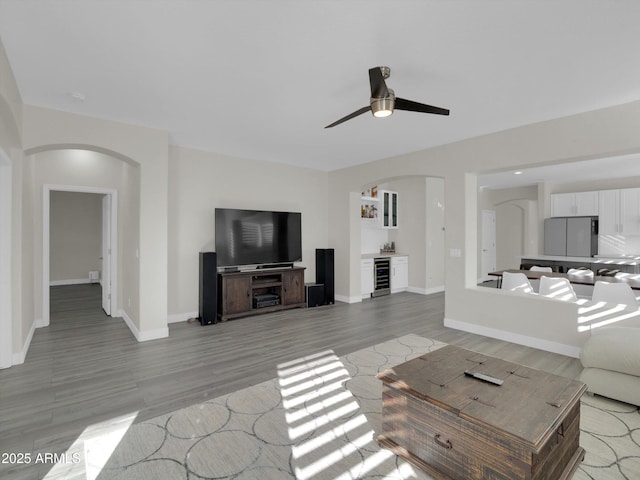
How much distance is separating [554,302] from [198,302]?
4936mm

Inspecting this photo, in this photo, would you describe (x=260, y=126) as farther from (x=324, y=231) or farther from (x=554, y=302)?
(x=554, y=302)

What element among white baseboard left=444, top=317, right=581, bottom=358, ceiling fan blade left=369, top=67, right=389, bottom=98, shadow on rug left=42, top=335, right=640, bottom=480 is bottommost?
shadow on rug left=42, top=335, right=640, bottom=480

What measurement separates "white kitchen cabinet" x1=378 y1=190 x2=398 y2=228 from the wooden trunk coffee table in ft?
19.0

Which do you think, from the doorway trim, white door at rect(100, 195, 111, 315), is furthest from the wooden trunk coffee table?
white door at rect(100, 195, 111, 315)

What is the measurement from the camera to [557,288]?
4.33 meters

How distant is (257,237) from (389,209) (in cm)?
364

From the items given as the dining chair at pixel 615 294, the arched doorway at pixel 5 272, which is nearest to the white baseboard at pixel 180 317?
the arched doorway at pixel 5 272

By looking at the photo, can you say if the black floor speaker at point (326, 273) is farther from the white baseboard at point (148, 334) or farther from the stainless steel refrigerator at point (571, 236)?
the stainless steel refrigerator at point (571, 236)

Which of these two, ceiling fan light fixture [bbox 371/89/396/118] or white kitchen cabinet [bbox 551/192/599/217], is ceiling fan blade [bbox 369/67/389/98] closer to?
ceiling fan light fixture [bbox 371/89/396/118]

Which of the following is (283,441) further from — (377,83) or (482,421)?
(377,83)

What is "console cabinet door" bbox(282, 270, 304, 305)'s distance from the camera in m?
5.88

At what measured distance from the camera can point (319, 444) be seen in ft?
7.08

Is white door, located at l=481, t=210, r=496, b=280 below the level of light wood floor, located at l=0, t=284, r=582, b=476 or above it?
above

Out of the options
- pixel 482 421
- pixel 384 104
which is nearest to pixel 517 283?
pixel 384 104
